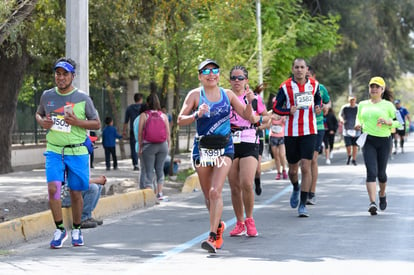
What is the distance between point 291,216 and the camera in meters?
12.5

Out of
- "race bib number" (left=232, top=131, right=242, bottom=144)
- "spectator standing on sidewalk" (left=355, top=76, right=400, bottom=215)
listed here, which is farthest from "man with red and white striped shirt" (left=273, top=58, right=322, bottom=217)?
"race bib number" (left=232, top=131, right=242, bottom=144)

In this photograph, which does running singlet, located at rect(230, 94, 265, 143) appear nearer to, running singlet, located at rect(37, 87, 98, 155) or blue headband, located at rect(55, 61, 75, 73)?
running singlet, located at rect(37, 87, 98, 155)

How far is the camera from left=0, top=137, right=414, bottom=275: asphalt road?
27.0ft

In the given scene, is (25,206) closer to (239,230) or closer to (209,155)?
(239,230)

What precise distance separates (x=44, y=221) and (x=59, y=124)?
205 centimetres

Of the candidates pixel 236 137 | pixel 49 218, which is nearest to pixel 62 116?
pixel 236 137

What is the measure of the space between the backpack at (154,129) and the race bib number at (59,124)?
538 centimetres

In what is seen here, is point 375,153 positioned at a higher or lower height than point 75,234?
higher

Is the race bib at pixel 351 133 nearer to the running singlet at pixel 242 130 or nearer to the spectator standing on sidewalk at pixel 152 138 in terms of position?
the spectator standing on sidewalk at pixel 152 138

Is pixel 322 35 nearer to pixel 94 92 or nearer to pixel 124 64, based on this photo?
pixel 94 92

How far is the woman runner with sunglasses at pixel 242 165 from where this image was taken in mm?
10445

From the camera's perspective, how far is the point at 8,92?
22562 millimetres

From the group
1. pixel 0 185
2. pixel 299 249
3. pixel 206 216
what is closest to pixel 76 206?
pixel 299 249

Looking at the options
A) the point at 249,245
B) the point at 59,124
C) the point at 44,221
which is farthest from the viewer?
the point at 44,221
